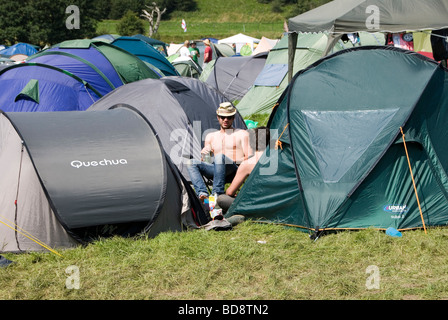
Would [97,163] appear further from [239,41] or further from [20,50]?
[239,41]

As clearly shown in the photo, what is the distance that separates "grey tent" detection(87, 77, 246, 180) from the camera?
7.78m

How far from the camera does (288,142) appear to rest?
6035mm

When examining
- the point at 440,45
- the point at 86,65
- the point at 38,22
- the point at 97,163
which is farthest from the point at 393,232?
the point at 38,22

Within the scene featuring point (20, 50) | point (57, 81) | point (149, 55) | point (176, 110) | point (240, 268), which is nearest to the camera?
point (240, 268)

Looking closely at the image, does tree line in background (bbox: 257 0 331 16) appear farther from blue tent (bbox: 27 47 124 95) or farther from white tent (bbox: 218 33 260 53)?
blue tent (bbox: 27 47 124 95)

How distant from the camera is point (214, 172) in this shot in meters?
6.89

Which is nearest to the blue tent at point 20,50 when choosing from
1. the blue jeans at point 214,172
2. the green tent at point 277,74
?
the green tent at point 277,74

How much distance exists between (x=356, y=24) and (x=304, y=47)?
370cm

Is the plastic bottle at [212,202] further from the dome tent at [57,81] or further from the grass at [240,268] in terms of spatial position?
the dome tent at [57,81]

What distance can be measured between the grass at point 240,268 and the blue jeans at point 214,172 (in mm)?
1267

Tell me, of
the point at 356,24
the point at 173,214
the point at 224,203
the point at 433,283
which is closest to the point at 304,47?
the point at 356,24

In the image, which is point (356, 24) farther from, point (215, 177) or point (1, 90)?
point (1, 90)

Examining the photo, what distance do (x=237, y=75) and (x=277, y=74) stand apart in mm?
2273

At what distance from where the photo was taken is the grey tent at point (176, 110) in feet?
25.5
